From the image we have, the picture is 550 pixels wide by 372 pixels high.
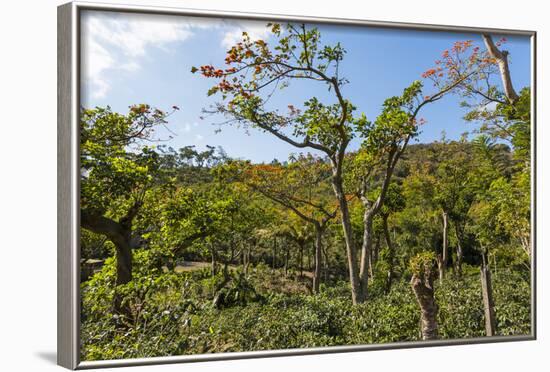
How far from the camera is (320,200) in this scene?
19.5 feet

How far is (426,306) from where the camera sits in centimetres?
568

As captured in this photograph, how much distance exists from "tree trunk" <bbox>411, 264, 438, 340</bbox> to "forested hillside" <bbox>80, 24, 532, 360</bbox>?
0.01 meters

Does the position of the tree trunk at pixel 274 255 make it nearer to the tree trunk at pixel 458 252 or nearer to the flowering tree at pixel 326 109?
the flowering tree at pixel 326 109

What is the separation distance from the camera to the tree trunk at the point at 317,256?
18.9 feet

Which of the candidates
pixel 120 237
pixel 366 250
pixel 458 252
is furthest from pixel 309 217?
pixel 120 237

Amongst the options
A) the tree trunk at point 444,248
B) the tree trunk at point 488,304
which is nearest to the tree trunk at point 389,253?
the tree trunk at point 444,248

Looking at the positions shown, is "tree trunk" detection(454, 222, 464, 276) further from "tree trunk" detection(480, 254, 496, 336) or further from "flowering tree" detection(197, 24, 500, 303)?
"flowering tree" detection(197, 24, 500, 303)

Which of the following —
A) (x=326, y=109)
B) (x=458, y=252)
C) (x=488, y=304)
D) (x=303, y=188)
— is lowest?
(x=488, y=304)

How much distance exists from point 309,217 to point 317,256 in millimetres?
436

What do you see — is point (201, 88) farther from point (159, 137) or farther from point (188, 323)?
point (188, 323)

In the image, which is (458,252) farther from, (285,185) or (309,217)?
(285,185)

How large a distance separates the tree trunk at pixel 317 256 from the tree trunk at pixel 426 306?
1.00 m

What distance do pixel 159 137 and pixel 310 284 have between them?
2199mm

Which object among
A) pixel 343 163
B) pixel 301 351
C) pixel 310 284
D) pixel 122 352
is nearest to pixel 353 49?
pixel 343 163
